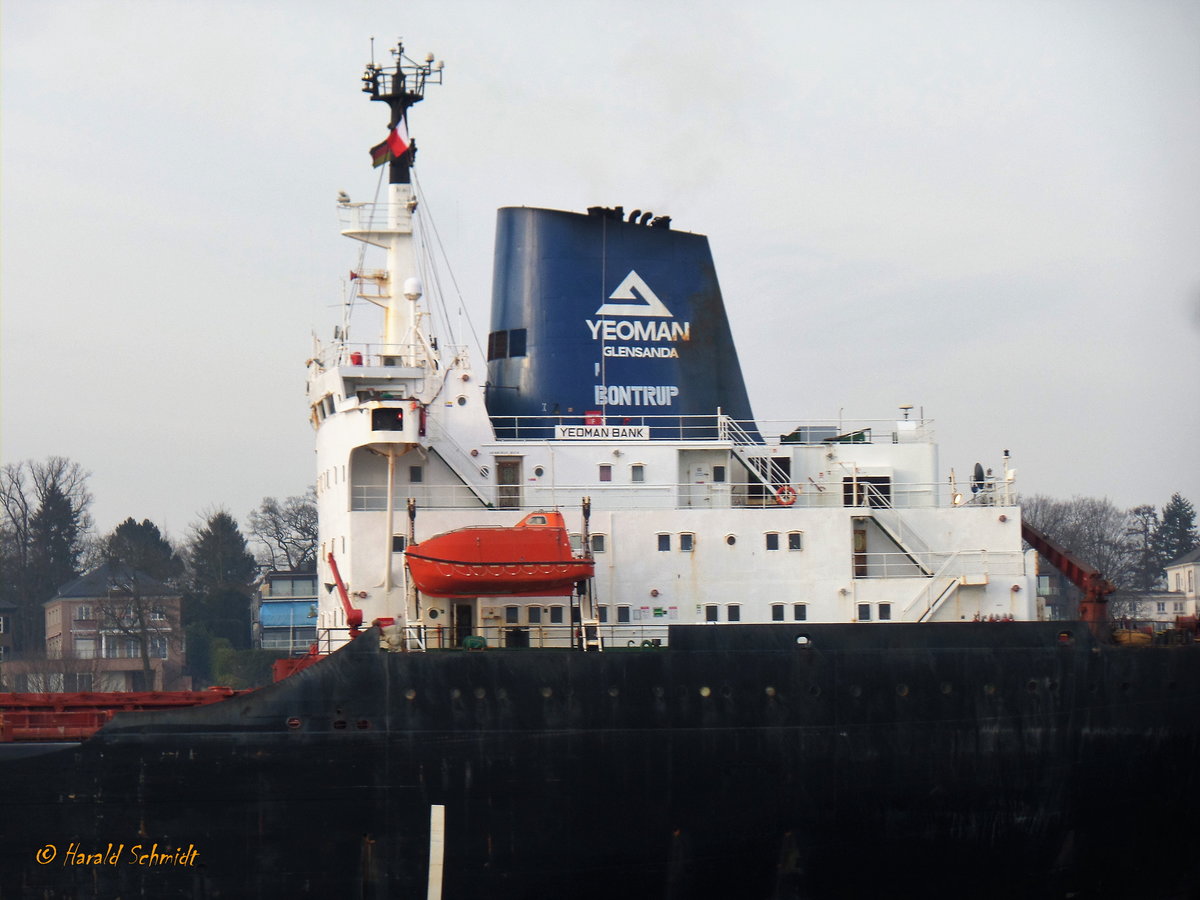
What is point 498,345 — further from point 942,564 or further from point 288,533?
point 288,533

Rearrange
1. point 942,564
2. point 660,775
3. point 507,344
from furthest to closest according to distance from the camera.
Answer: point 507,344, point 942,564, point 660,775

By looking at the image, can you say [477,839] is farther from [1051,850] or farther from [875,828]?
[1051,850]

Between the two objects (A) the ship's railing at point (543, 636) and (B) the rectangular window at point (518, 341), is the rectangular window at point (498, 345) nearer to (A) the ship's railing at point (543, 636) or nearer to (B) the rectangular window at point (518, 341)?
(B) the rectangular window at point (518, 341)

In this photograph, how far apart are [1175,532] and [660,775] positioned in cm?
7220

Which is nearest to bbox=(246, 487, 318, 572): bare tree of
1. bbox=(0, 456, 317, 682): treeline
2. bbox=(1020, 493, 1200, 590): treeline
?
bbox=(0, 456, 317, 682): treeline

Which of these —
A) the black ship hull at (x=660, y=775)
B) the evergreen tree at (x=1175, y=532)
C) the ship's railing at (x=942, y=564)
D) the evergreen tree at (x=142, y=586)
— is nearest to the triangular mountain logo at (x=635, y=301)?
the ship's railing at (x=942, y=564)

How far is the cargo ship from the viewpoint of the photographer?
2127 cm

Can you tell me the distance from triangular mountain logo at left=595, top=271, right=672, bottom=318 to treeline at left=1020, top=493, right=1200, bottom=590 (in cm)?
5924

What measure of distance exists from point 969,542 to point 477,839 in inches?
357

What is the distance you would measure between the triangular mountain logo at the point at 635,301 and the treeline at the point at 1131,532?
194ft

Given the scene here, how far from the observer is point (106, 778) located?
21156 millimetres

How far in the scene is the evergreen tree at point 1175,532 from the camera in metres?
86.6

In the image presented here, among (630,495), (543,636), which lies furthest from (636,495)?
(543,636)

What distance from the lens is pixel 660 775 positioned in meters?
21.7
